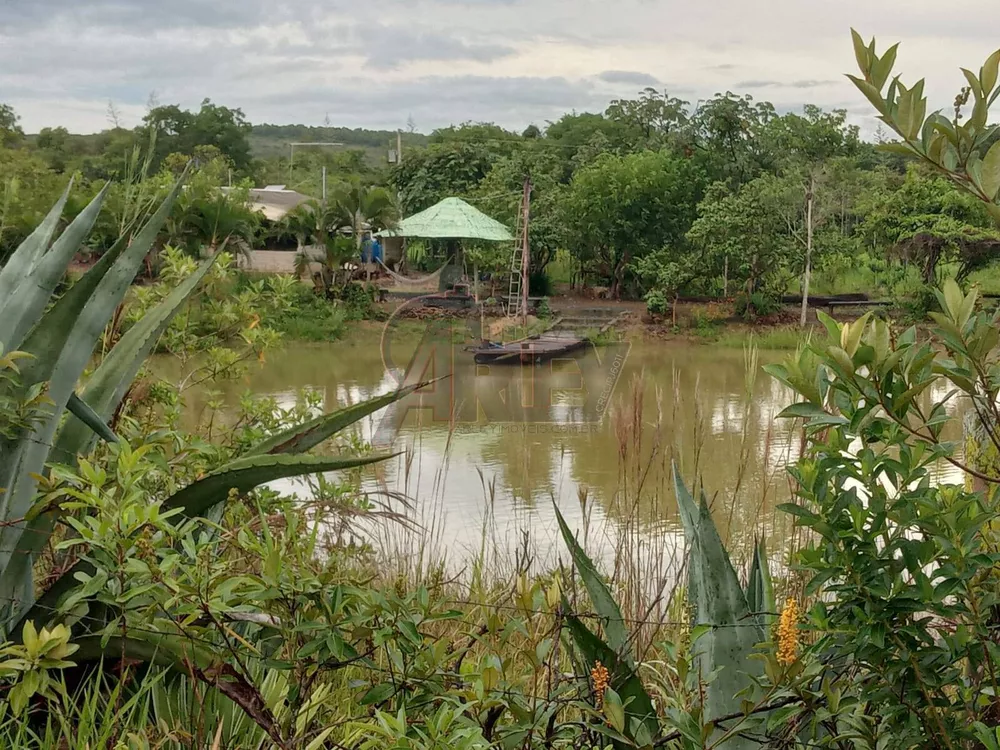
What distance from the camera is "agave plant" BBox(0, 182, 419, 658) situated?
110 centimetres

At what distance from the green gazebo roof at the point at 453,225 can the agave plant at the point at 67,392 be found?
12.0 m

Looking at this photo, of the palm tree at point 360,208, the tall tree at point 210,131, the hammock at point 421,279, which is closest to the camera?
the palm tree at point 360,208

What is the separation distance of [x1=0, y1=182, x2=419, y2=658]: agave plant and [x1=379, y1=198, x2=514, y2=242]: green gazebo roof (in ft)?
39.3

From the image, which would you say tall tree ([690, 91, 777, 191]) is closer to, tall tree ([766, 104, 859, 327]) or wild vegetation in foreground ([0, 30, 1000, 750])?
tall tree ([766, 104, 859, 327])

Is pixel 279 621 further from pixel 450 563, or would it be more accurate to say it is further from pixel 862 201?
pixel 862 201

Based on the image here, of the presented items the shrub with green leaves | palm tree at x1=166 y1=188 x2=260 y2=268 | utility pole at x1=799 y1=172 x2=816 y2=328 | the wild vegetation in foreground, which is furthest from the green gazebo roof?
the shrub with green leaves

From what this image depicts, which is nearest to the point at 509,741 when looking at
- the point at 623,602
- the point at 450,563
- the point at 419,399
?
the point at 623,602

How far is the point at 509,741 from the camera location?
0.78 metres

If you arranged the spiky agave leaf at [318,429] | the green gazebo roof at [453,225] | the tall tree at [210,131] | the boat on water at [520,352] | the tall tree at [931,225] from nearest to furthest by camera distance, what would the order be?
the spiky agave leaf at [318,429]
the boat on water at [520,352]
the tall tree at [931,225]
the green gazebo roof at [453,225]
the tall tree at [210,131]

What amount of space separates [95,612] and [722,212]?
12.0 meters

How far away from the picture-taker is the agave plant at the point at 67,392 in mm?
1096

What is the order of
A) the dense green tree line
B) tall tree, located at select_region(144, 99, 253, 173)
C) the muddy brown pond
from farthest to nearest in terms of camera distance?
tall tree, located at select_region(144, 99, 253, 173)
the dense green tree line
the muddy brown pond

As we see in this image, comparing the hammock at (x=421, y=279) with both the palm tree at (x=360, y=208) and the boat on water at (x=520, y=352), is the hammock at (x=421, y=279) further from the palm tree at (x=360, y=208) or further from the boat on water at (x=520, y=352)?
the boat on water at (x=520, y=352)

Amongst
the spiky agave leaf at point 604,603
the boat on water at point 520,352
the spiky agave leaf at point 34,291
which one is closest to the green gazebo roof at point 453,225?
the boat on water at point 520,352
